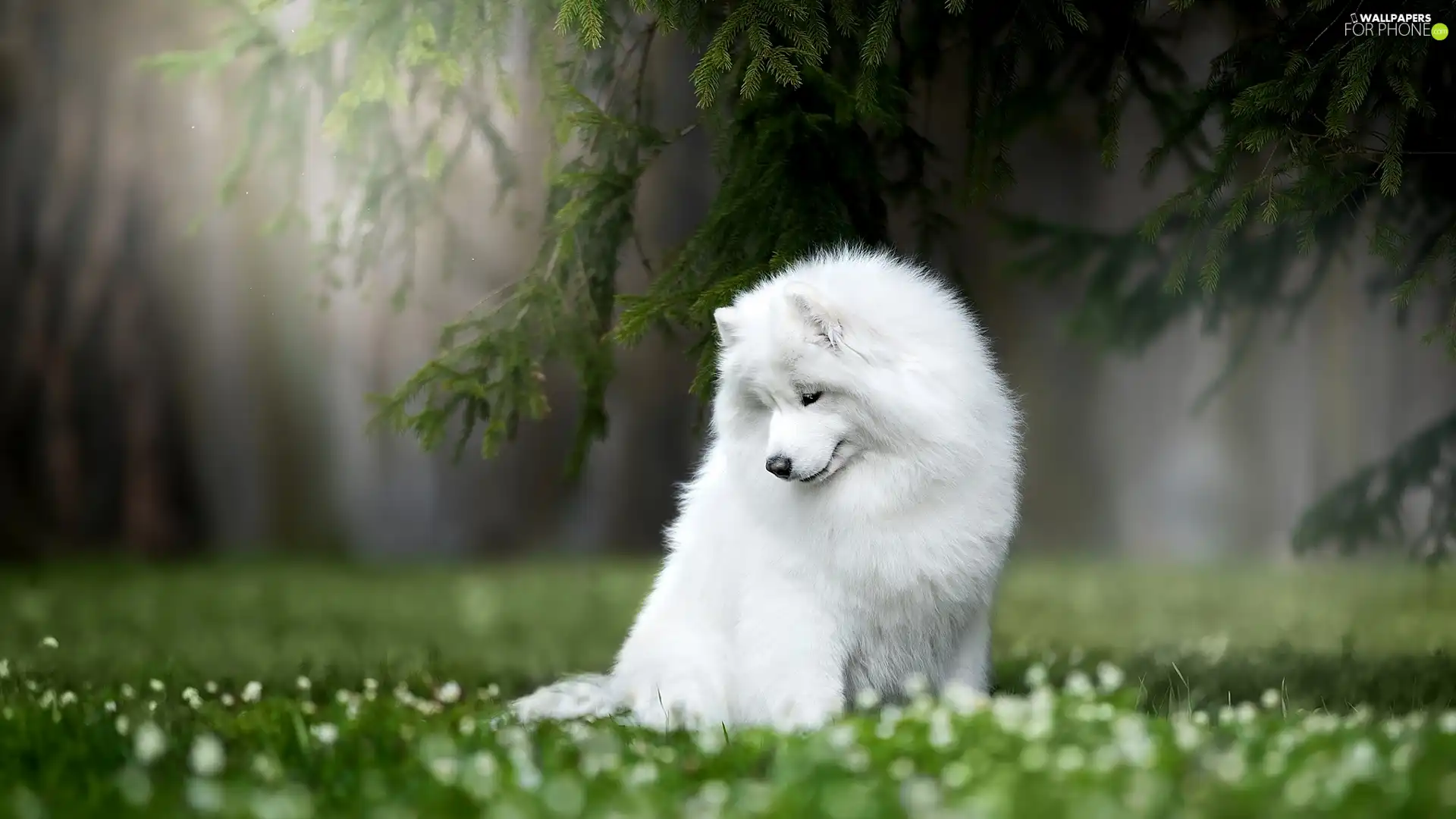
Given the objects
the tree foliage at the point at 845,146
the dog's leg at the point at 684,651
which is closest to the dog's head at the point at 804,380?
the dog's leg at the point at 684,651

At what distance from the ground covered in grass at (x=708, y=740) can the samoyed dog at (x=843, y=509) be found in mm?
258

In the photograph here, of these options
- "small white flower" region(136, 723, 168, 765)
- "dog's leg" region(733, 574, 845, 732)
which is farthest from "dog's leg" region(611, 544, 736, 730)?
"small white flower" region(136, 723, 168, 765)

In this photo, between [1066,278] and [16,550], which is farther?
[16,550]

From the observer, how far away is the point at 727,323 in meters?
3.61

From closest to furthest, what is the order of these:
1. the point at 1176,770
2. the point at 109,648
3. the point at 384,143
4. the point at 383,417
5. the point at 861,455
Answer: the point at 1176,770 < the point at 861,455 < the point at 383,417 < the point at 384,143 < the point at 109,648

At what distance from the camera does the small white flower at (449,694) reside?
4.74 metres

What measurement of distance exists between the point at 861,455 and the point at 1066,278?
3645 millimetres

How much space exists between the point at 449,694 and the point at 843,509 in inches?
79.0

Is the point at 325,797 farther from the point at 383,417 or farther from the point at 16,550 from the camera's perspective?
the point at 16,550

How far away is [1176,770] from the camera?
8.21 ft

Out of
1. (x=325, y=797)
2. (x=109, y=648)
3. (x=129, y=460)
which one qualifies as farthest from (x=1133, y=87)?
(x=129, y=460)

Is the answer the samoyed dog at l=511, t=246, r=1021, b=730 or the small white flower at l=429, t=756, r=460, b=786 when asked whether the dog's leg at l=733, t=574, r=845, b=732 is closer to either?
the samoyed dog at l=511, t=246, r=1021, b=730

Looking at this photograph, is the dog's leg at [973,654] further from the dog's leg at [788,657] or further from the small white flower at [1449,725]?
the small white flower at [1449,725]

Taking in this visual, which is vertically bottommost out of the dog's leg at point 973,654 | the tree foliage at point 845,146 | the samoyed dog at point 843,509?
the dog's leg at point 973,654
